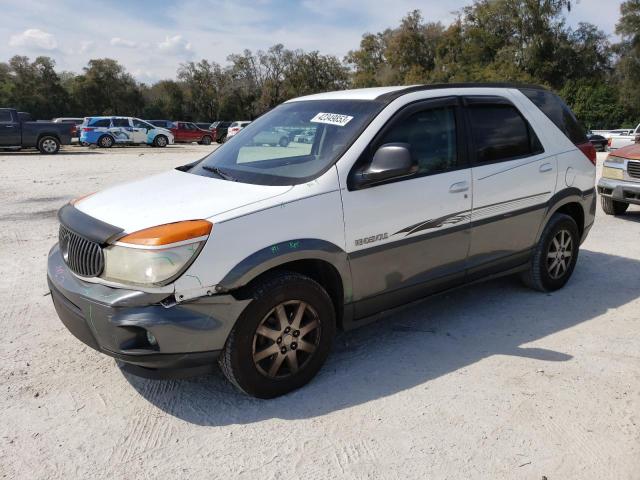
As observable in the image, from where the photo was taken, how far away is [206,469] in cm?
270

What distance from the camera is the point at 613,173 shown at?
8438mm

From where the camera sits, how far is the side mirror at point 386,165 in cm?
341

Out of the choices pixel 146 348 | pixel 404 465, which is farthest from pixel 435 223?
pixel 146 348

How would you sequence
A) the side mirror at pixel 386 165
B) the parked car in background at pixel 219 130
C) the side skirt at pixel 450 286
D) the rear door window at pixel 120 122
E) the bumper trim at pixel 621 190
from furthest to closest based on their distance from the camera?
the parked car in background at pixel 219 130 → the rear door window at pixel 120 122 → the bumper trim at pixel 621 190 → the side skirt at pixel 450 286 → the side mirror at pixel 386 165

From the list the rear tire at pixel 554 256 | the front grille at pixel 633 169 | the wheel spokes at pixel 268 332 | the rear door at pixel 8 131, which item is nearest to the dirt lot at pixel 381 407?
the rear tire at pixel 554 256

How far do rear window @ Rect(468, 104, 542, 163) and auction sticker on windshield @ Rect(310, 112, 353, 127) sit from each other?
1.08 meters

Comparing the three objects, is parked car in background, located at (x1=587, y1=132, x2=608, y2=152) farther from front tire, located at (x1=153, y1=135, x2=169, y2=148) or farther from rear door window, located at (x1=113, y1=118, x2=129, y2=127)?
rear door window, located at (x1=113, y1=118, x2=129, y2=127)

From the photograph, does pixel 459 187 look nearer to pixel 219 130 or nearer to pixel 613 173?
pixel 613 173

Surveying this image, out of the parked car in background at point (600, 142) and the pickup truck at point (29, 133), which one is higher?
the pickup truck at point (29, 133)

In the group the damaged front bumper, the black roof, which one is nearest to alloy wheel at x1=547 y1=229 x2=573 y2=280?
the black roof

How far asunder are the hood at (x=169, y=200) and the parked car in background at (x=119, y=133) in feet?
88.3

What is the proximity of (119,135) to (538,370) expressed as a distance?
2875 cm

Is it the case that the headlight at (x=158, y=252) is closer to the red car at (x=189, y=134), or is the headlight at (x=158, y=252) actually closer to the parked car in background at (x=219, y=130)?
the red car at (x=189, y=134)

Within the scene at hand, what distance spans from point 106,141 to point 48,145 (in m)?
5.57
